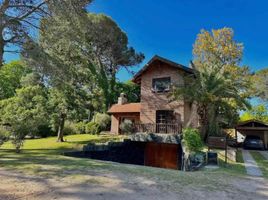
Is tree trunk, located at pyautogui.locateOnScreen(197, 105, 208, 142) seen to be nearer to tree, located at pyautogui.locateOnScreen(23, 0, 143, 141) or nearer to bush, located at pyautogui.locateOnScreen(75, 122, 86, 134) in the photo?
tree, located at pyautogui.locateOnScreen(23, 0, 143, 141)

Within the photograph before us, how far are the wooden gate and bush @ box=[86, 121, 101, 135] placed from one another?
8.27 metres

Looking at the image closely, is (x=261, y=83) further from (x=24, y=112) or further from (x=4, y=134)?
(x=4, y=134)

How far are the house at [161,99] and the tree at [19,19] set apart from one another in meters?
11.5

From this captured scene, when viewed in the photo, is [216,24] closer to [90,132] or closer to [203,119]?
[203,119]

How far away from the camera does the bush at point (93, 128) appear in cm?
2696

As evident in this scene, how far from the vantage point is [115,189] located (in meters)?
6.02

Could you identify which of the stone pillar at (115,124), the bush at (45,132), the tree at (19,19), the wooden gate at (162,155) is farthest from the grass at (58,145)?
the tree at (19,19)

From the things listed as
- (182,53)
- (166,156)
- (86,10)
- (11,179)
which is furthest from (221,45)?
(11,179)

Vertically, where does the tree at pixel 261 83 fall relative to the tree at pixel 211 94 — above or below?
above

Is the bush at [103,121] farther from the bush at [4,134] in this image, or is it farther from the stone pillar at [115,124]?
the bush at [4,134]

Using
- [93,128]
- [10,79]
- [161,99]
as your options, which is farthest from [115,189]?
[10,79]

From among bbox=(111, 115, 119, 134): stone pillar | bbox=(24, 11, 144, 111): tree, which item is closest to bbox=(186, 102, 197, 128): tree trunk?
bbox=(24, 11, 144, 111): tree

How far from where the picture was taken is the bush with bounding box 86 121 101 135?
88.4ft

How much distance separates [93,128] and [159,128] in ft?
31.5
